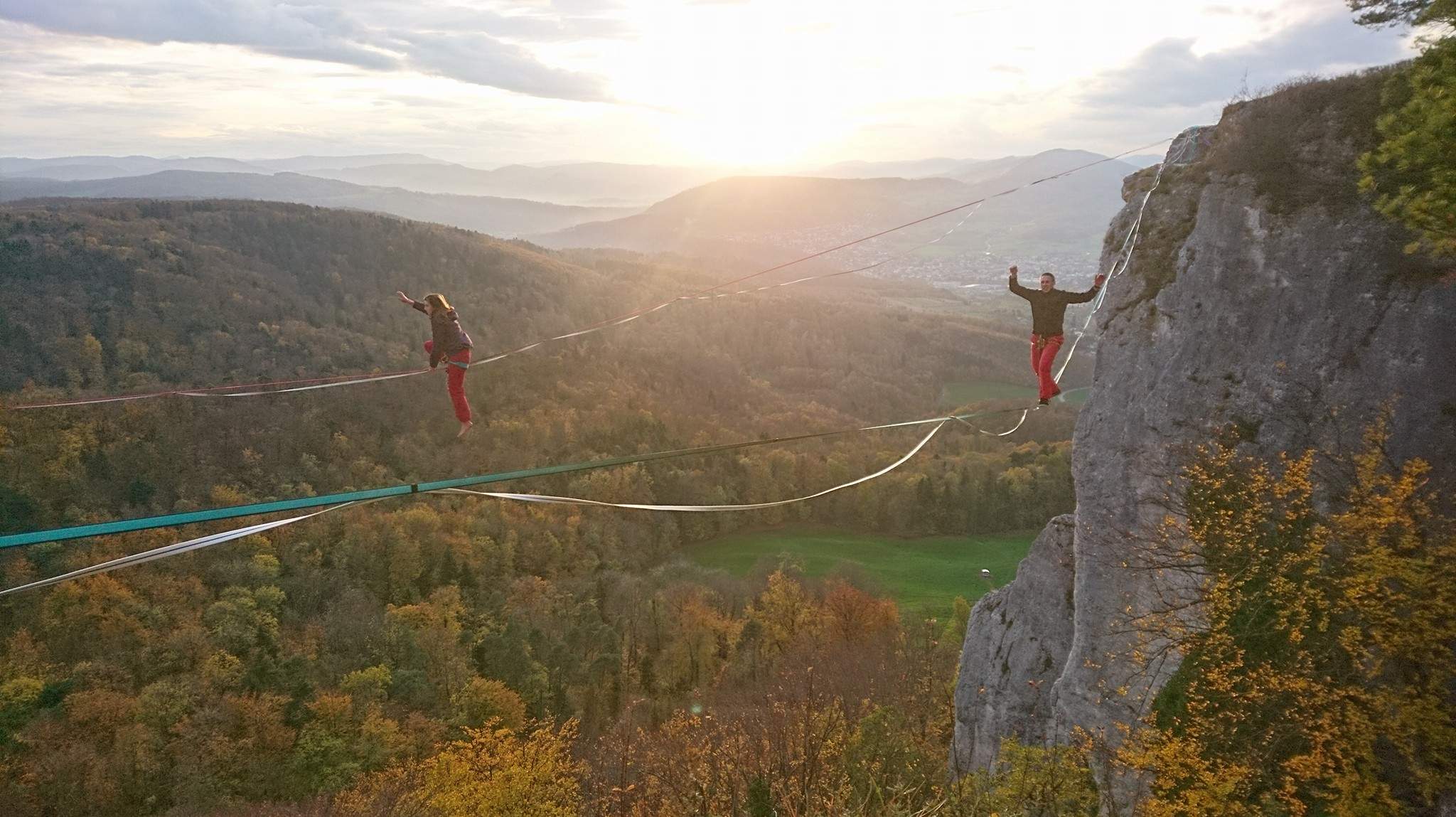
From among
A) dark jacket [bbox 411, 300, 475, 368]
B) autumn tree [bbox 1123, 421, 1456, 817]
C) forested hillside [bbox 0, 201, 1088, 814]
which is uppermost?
dark jacket [bbox 411, 300, 475, 368]

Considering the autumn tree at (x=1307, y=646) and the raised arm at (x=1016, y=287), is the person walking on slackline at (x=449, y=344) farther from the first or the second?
the autumn tree at (x=1307, y=646)

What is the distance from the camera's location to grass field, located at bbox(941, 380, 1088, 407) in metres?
113

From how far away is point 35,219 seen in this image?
4328 inches

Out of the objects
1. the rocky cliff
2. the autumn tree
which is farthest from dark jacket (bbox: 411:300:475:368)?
the rocky cliff

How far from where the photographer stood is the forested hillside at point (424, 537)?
33000mm

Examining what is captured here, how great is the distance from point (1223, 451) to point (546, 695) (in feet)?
124

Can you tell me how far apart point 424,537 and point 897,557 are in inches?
1553

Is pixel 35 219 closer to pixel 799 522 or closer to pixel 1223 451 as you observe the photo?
pixel 799 522

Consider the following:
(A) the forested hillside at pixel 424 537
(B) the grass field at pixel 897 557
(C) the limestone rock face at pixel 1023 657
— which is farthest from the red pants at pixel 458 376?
(B) the grass field at pixel 897 557

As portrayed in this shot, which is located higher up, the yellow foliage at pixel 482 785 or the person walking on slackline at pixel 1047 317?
the person walking on slackline at pixel 1047 317

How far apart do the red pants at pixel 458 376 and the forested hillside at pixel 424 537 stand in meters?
7.47

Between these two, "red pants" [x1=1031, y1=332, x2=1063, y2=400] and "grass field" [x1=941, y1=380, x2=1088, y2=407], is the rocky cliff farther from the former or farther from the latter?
"grass field" [x1=941, y1=380, x2=1088, y2=407]

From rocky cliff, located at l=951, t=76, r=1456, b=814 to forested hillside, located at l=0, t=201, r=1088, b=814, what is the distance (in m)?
7.70

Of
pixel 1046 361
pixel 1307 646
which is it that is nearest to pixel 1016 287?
pixel 1046 361
